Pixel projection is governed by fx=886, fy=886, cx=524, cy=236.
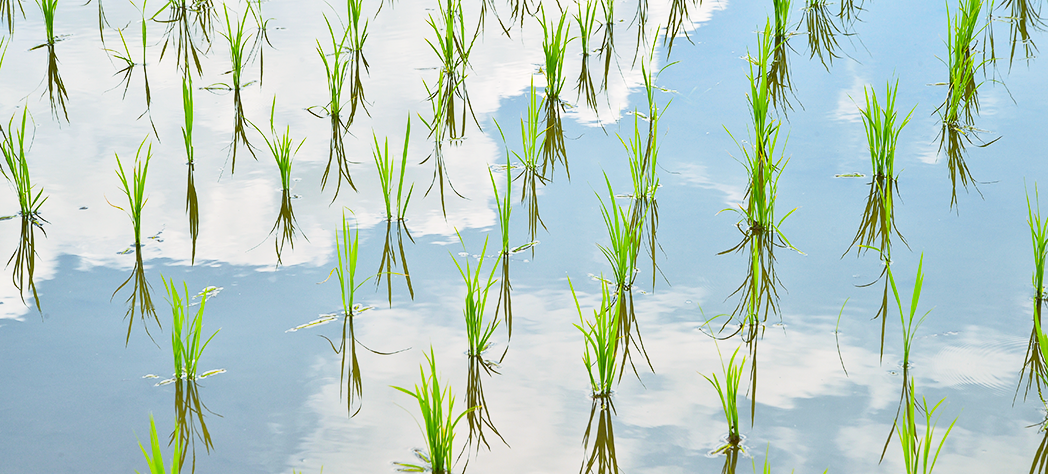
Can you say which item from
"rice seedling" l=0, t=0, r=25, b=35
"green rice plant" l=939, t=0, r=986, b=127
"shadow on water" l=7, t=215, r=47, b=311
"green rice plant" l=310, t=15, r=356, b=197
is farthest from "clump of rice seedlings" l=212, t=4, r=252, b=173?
"green rice plant" l=939, t=0, r=986, b=127

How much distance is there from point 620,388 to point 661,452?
0.72 feet

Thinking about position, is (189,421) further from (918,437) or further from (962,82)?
(962,82)

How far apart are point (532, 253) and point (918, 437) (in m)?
1.07

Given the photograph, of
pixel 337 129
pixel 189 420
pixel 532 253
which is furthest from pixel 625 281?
pixel 337 129

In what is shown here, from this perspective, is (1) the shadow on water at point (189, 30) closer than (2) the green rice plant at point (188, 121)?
No

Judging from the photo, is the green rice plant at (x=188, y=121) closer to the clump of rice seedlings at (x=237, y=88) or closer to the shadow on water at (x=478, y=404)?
the clump of rice seedlings at (x=237, y=88)

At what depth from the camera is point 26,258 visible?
2367 mm

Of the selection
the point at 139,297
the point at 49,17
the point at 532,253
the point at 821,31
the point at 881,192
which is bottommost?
the point at 139,297

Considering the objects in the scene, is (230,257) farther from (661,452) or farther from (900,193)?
(900,193)

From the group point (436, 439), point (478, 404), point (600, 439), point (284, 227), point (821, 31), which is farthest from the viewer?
point (821, 31)

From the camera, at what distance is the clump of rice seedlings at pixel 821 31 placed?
3.61m

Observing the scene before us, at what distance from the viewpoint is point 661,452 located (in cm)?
171

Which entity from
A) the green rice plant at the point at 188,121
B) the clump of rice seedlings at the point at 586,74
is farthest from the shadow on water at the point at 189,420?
the clump of rice seedlings at the point at 586,74

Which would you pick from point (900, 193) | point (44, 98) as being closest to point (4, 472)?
point (44, 98)
